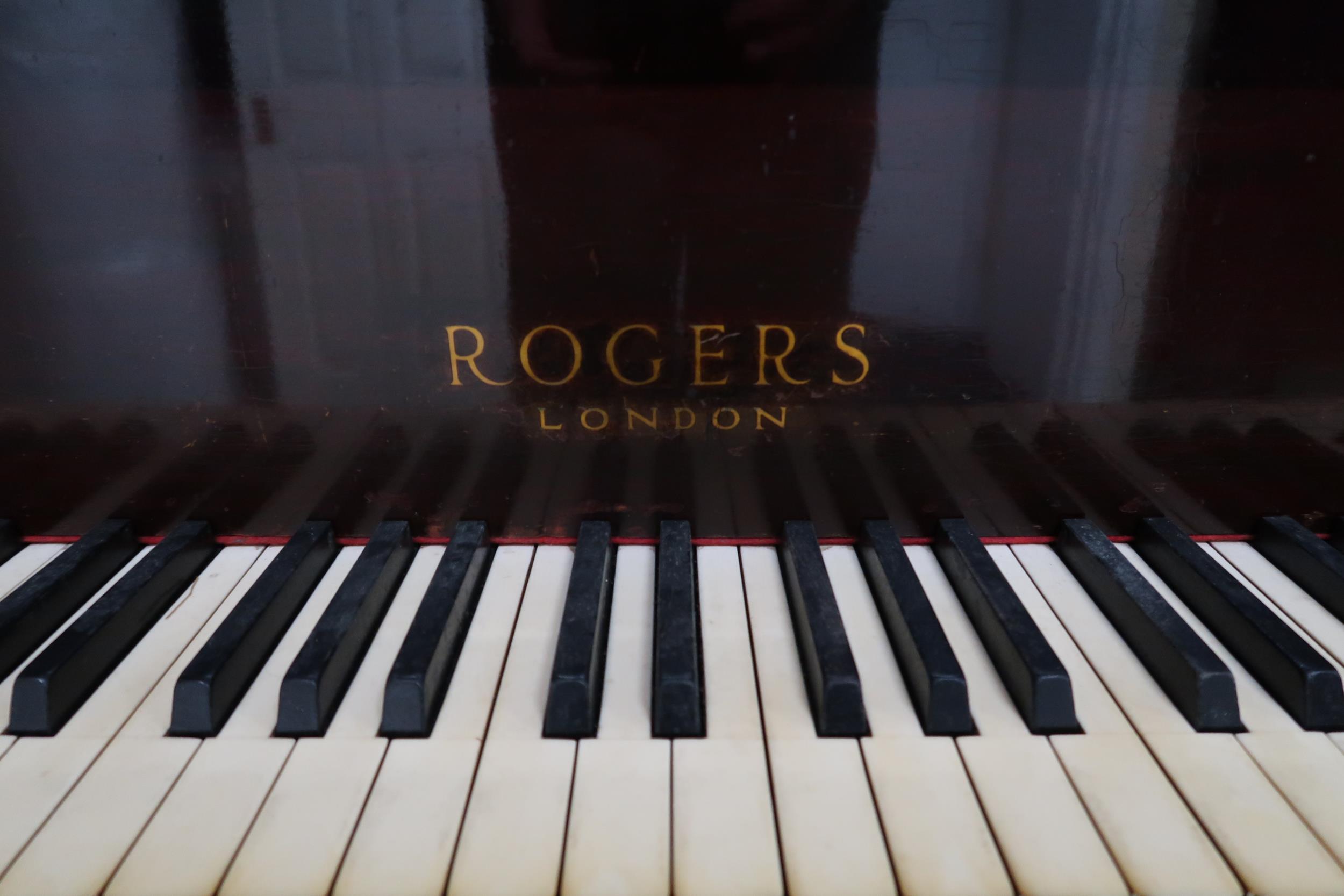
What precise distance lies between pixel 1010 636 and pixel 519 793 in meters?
0.64

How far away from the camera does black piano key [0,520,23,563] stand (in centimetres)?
126

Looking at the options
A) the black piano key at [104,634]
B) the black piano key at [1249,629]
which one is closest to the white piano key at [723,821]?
the black piano key at [1249,629]

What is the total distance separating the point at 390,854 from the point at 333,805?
10cm

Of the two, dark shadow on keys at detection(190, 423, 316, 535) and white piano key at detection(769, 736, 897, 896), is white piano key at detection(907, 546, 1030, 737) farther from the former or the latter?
dark shadow on keys at detection(190, 423, 316, 535)

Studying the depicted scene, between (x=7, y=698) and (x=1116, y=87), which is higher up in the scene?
(x=1116, y=87)

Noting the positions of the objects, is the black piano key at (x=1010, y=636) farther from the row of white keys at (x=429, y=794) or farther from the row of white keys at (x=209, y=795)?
the row of white keys at (x=209, y=795)

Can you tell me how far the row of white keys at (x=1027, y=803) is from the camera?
0.74 metres

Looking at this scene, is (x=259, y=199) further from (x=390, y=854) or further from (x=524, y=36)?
(x=390, y=854)

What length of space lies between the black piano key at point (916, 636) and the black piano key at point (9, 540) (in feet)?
4.66

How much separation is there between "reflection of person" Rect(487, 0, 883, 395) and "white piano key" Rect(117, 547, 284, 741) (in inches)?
23.7

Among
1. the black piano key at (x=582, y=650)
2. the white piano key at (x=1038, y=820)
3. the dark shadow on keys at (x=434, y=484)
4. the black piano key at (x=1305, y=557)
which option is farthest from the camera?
the dark shadow on keys at (x=434, y=484)

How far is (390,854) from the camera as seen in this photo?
30.1 inches

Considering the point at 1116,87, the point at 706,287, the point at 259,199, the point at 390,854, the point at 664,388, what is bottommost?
the point at 390,854

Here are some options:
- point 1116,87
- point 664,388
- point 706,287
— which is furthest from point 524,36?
point 1116,87
